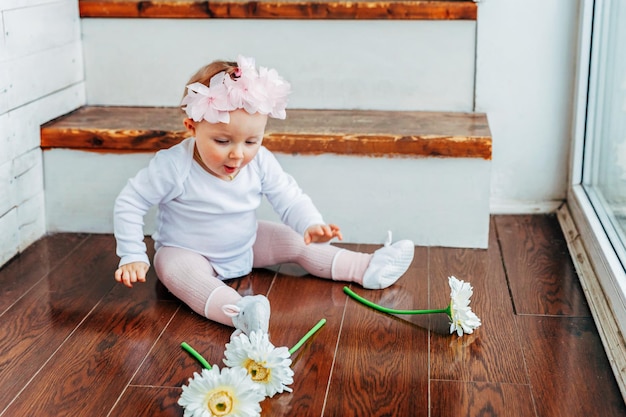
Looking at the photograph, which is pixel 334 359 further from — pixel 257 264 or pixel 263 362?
pixel 257 264

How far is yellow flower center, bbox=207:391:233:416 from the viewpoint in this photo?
1.30m

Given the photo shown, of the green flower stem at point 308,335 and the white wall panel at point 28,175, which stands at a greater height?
the white wall panel at point 28,175

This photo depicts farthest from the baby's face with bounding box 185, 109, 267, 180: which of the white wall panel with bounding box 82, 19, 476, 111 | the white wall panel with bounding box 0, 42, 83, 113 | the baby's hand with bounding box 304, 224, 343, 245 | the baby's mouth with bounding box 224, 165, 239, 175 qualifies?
the white wall panel with bounding box 82, 19, 476, 111

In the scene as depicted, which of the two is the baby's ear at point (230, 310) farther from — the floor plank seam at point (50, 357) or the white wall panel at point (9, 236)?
the white wall panel at point (9, 236)

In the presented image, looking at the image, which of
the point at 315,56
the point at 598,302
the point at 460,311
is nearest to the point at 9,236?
the point at 315,56

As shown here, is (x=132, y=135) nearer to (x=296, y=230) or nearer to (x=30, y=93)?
(x=30, y=93)

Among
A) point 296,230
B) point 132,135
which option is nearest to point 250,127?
point 296,230

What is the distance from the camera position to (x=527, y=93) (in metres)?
2.36

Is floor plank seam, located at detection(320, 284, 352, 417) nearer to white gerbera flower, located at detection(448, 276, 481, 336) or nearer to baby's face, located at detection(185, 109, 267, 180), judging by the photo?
white gerbera flower, located at detection(448, 276, 481, 336)

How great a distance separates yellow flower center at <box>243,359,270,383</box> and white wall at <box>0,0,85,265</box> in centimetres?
85

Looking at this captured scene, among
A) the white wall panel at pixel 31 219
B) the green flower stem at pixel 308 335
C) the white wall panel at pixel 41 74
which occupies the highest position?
the white wall panel at pixel 41 74

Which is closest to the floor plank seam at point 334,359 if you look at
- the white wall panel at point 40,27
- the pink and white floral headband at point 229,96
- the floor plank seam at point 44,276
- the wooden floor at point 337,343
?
the wooden floor at point 337,343

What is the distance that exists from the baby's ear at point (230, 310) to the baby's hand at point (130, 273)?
0.60 feet

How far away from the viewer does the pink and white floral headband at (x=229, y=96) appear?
1654 mm
